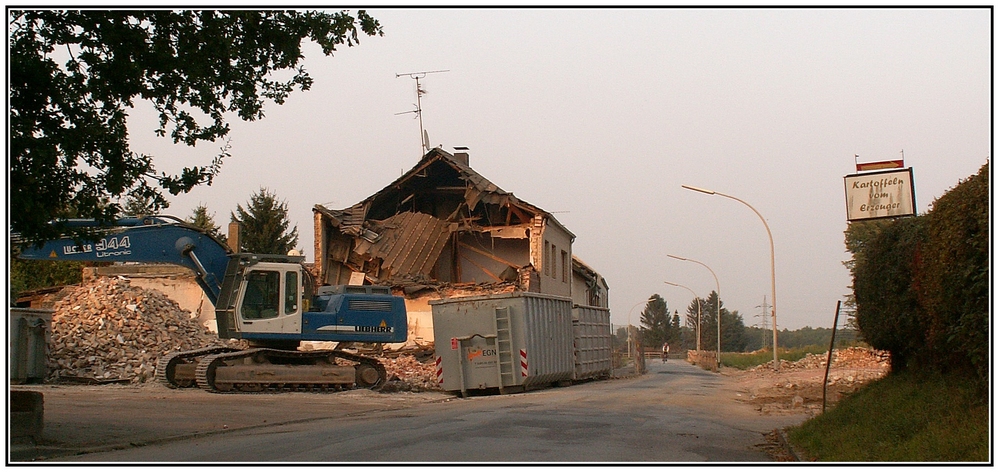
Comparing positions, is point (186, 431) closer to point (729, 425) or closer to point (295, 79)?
point (295, 79)

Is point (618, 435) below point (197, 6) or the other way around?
below

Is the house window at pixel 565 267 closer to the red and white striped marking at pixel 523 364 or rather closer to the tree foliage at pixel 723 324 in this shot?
the red and white striped marking at pixel 523 364

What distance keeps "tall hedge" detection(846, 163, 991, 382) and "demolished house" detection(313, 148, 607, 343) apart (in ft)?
70.9

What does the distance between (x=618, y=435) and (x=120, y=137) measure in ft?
23.8

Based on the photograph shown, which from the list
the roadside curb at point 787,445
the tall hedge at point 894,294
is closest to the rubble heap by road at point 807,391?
the tall hedge at point 894,294

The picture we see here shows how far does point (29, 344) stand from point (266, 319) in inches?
259

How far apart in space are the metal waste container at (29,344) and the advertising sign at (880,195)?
19.5m

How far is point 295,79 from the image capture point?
12086 millimetres

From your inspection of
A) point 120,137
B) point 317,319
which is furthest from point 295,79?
point 317,319

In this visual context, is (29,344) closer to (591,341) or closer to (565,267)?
(591,341)

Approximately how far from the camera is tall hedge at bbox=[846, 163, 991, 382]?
862cm

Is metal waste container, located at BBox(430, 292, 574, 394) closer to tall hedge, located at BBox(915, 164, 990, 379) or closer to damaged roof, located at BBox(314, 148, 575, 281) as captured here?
damaged roof, located at BBox(314, 148, 575, 281)

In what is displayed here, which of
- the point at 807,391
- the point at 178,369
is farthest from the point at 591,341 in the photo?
the point at 178,369

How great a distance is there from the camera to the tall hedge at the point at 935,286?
8625mm
